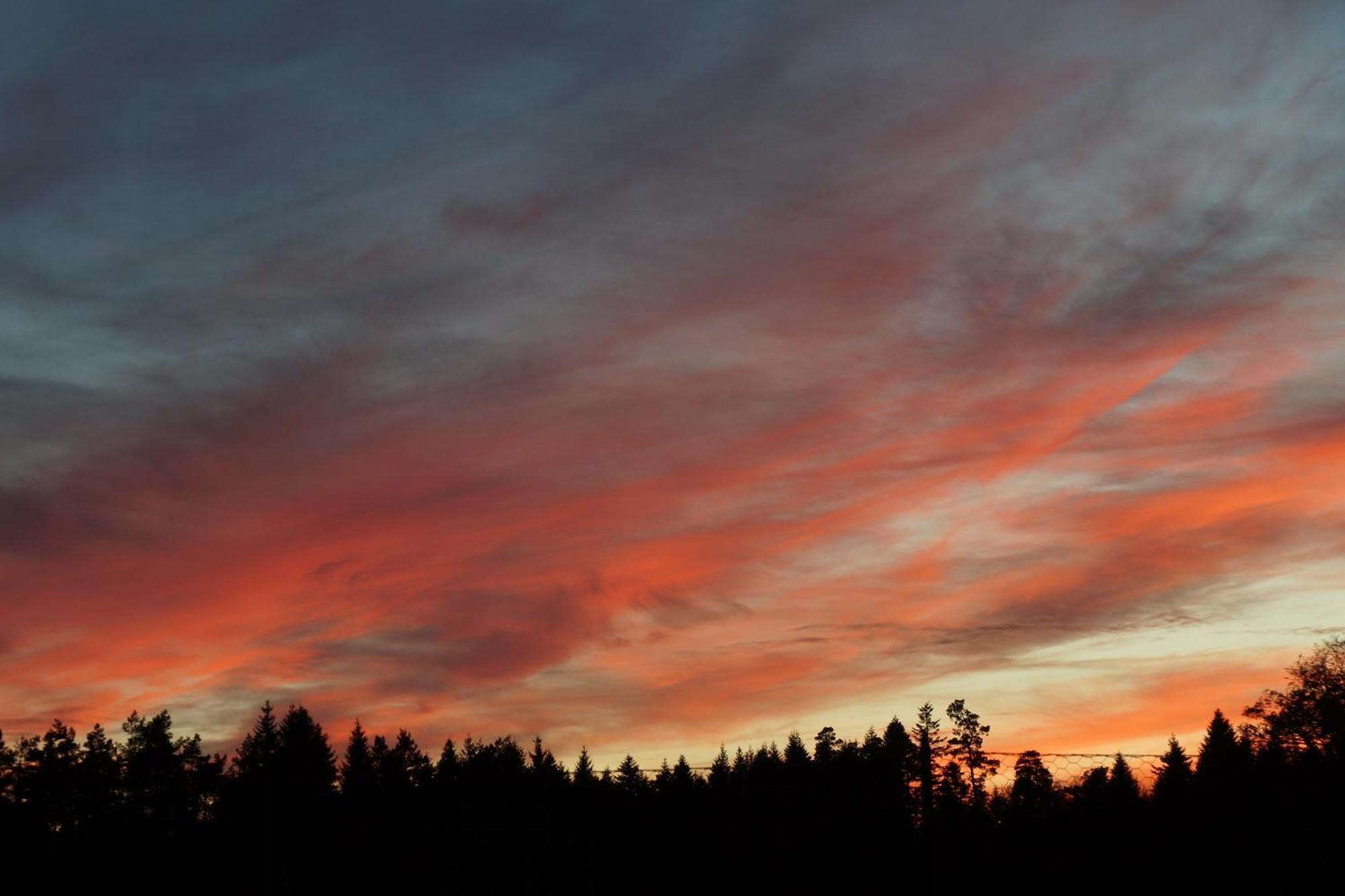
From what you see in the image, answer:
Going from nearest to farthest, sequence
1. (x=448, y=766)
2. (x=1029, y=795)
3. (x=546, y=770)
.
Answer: (x=1029, y=795), (x=546, y=770), (x=448, y=766)

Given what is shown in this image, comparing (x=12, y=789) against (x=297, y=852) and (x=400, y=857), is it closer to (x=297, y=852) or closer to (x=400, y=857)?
(x=297, y=852)

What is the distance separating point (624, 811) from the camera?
73375 mm

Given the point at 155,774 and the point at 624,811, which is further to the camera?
the point at 155,774

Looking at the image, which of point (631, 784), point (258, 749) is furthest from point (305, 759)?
point (631, 784)

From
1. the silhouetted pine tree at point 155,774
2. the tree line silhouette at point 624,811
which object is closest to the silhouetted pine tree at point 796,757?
the tree line silhouette at point 624,811

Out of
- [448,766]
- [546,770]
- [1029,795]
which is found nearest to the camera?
[1029,795]

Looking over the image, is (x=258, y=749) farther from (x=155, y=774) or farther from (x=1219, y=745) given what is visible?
(x=1219, y=745)

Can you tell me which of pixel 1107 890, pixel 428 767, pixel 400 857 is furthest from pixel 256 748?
pixel 1107 890

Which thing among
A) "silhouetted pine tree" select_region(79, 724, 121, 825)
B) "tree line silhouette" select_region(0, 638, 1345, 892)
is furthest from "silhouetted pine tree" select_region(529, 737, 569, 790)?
"silhouetted pine tree" select_region(79, 724, 121, 825)

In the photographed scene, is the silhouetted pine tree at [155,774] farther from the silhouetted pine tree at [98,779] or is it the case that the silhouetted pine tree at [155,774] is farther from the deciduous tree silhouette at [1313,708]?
the deciduous tree silhouette at [1313,708]

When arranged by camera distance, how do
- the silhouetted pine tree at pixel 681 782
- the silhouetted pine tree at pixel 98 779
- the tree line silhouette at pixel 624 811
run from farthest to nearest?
the silhouetted pine tree at pixel 98 779
the silhouetted pine tree at pixel 681 782
the tree line silhouette at pixel 624 811

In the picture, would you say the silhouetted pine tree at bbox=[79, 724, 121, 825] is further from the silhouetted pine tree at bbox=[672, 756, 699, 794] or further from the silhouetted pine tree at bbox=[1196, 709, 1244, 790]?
the silhouetted pine tree at bbox=[1196, 709, 1244, 790]

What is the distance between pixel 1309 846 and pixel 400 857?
53.3 m

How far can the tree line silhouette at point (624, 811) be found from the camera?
4662 centimetres
